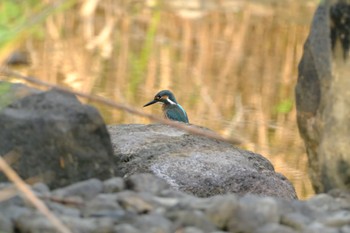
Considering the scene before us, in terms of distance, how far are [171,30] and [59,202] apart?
20.8 ft

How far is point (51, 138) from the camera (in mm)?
3354

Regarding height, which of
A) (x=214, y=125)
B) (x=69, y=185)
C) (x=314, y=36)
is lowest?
(x=214, y=125)

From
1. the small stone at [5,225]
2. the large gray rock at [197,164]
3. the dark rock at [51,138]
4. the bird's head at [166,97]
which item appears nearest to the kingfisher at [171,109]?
the bird's head at [166,97]

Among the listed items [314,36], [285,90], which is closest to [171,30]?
[285,90]

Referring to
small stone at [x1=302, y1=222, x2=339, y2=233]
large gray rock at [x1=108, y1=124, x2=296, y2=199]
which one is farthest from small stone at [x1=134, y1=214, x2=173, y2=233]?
large gray rock at [x1=108, y1=124, x2=296, y2=199]

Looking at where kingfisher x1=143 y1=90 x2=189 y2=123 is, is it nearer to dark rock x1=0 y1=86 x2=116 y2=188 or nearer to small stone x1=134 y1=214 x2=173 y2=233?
dark rock x1=0 y1=86 x2=116 y2=188

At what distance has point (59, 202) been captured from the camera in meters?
3.06

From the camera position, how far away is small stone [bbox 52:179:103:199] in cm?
312

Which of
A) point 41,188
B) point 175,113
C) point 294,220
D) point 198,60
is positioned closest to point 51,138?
point 41,188

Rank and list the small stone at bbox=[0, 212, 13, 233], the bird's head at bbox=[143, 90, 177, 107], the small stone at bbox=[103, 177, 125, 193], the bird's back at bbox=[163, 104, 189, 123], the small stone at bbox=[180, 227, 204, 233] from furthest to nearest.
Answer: the bird's head at bbox=[143, 90, 177, 107]
the bird's back at bbox=[163, 104, 189, 123]
the small stone at bbox=[103, 177, 125, 193]
the small stone at bbox=[180, 227, 204, 233]
the small stone at bbox=[0, 212, 13, 233]

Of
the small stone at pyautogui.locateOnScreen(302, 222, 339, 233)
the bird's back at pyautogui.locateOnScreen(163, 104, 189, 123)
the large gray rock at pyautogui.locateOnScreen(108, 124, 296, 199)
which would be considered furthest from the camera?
the bird's back at pyautogui.locateOnScreen(163, 104, 189, 123)

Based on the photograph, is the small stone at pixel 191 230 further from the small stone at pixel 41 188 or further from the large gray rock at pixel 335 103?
the large gray rock at pixel 335 103

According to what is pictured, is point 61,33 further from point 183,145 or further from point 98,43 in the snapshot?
point 183,145

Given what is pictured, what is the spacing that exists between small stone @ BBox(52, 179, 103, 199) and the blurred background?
7.64 feet
